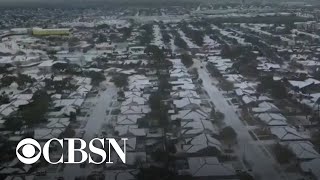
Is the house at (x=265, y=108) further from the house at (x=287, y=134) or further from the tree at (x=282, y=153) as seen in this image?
the tree at (x=282, y=153)

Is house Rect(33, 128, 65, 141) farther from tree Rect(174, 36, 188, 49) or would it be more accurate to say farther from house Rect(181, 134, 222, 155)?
tree Rect(174, 36, 188, 49)

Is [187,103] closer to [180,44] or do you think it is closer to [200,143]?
[200,143]

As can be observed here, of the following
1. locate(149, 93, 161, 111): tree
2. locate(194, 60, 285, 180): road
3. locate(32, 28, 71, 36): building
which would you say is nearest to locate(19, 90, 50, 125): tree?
locate(149, 93, 161, 111): tree

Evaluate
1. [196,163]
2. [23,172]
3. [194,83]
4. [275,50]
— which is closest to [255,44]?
[275,50]

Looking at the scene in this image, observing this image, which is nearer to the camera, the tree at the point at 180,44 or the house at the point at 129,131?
the house at the point at 129,131

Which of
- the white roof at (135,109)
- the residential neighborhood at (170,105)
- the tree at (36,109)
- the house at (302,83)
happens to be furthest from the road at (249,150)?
the tree at (36,109)

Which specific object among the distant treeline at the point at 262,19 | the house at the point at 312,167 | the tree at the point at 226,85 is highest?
the distant treeline at the point at 262,19
